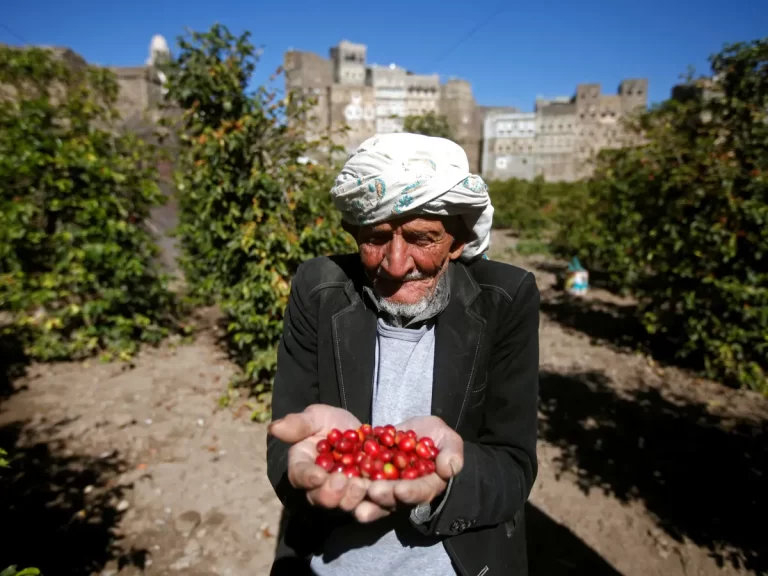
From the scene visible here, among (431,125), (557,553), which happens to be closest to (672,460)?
(557,553)

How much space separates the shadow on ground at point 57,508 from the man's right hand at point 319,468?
2705 millimetres

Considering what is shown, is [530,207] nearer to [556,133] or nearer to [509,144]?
[509,144]

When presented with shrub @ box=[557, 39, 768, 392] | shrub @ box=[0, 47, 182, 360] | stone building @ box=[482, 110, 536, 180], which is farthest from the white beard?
stone building @ box=[482, 110, 536, 180]

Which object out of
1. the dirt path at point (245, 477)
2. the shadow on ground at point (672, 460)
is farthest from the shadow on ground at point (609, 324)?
the shadow on ground at point (672, 460)

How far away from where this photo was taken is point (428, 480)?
1.33 m

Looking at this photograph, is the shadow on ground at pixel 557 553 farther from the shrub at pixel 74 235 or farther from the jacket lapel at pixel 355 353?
the shrub at pixel 74 235

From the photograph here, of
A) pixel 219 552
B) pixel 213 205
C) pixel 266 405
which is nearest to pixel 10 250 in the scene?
pixel 213 205

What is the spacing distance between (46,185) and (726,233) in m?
8.80

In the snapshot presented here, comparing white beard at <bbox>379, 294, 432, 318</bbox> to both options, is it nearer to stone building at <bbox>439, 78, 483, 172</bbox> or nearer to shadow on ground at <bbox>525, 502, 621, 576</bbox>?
shadow on ground at <bbox>525, 502, 621, 576</bbox>

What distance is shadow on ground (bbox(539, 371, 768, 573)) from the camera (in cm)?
355

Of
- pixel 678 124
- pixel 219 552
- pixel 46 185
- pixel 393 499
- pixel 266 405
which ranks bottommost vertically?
pixel 219 552

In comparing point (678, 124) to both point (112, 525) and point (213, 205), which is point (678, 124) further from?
point (112, 525)

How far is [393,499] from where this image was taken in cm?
125

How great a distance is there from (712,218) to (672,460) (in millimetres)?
3223
